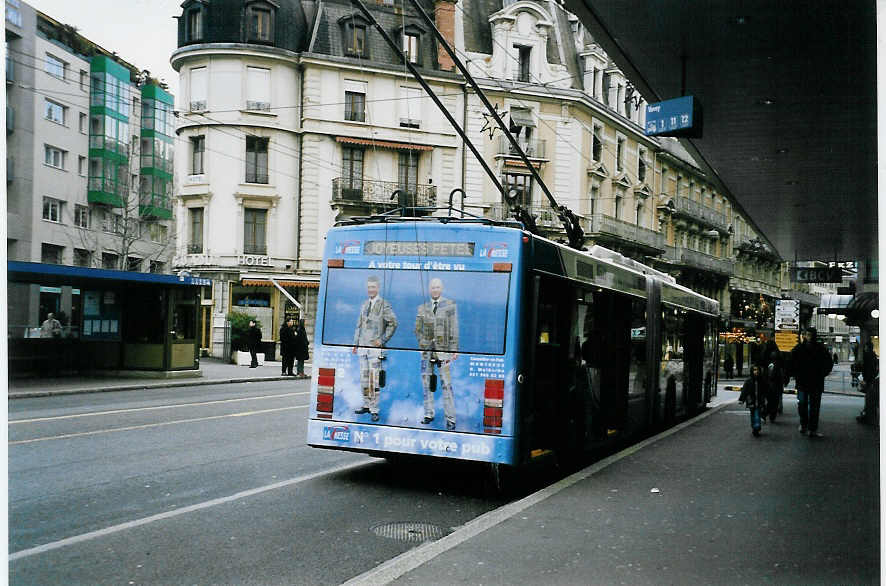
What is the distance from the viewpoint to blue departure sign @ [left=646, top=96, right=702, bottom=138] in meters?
8.66

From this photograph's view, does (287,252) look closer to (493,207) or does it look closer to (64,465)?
(493,207)

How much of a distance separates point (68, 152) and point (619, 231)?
36.1 feet

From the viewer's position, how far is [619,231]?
16266mm

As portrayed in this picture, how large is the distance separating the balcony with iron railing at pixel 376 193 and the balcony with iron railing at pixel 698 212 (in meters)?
6.30

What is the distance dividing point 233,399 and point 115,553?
12.8 meters

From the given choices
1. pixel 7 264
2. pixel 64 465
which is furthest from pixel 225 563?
pixel 64 465

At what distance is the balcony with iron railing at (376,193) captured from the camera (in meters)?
12.1

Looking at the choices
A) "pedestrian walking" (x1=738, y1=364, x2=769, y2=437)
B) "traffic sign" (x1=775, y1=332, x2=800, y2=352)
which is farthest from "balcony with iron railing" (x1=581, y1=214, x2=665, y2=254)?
"traffic sign" (x1=775, y1=332, x2=800, y2=352)

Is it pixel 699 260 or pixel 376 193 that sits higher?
pixel 376 193

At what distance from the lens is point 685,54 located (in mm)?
8898

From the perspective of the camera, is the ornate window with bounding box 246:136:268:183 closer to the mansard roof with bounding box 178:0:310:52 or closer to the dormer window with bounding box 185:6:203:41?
the mansard roof with bounding box 178:0:310:52

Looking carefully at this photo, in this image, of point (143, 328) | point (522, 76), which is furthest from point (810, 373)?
point (143, 328)

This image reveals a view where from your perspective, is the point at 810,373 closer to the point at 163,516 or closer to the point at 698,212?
the point at 698,212

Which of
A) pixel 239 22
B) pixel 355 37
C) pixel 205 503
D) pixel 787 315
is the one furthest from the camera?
pixel 787 315
